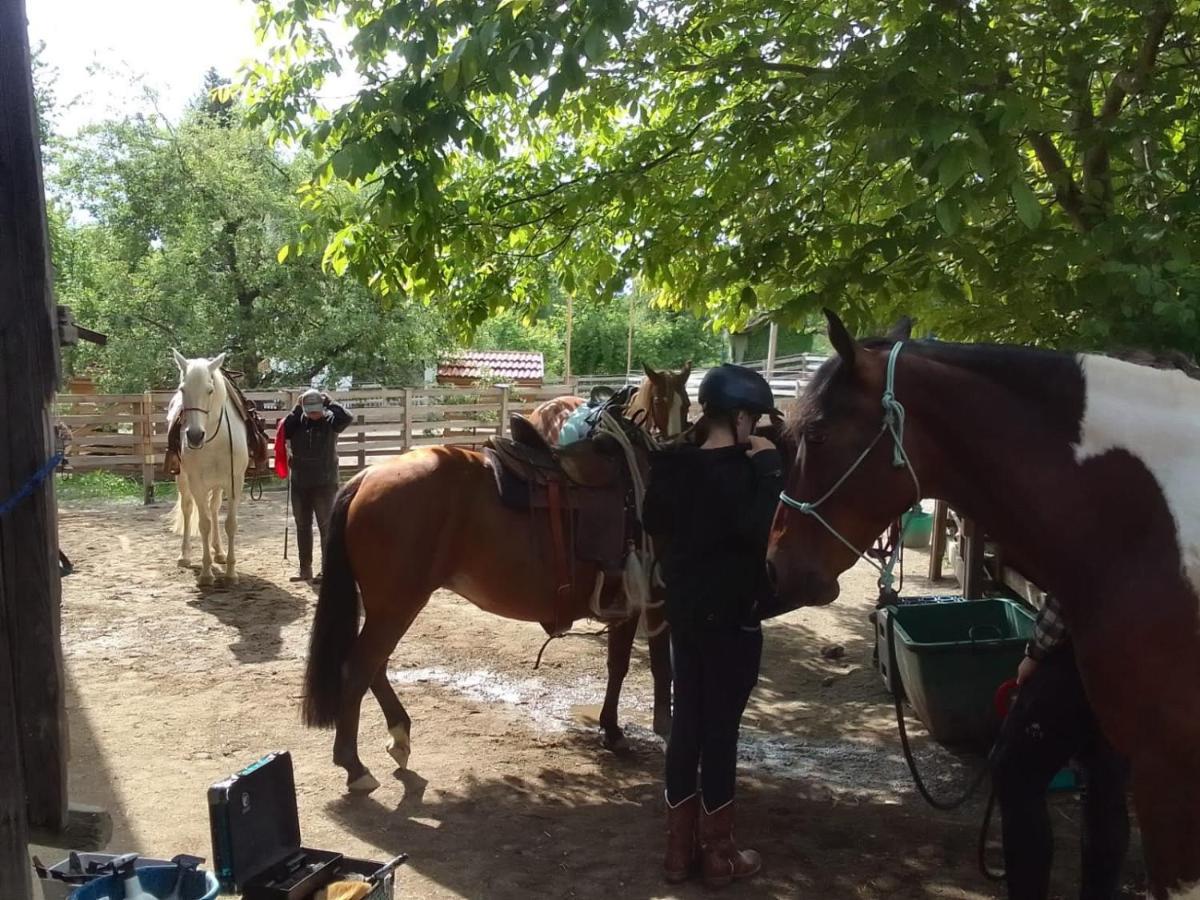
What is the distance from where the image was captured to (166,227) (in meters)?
18.2

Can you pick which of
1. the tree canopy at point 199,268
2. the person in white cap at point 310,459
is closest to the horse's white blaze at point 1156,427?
the person in white cap at point 310,459

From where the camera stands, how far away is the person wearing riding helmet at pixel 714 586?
10.6 feet

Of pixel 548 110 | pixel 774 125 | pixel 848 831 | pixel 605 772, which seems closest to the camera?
pixel 548 110

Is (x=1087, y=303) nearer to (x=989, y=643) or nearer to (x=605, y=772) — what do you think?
(x=989, y=643)

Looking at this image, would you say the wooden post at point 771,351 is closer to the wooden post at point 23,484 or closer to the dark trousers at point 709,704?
the dark trousers at point 709,704

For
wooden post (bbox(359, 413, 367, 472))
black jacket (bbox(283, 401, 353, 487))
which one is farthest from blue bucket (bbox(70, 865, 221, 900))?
wooden post (bbox(359, 413, 367, 472))

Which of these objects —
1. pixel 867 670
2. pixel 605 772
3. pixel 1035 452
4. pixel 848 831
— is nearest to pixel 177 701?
pixel 605 772

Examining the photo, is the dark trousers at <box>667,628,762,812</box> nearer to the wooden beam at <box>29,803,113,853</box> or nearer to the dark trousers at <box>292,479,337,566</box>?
the wooden beam at <box>29,803,113,853</box>

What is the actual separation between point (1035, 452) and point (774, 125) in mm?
2631

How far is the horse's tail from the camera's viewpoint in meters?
4.32

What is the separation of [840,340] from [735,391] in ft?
3.55

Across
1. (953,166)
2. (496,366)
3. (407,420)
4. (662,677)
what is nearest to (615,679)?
(662,677)

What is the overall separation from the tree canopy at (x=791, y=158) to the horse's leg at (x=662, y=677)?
6.28 ft

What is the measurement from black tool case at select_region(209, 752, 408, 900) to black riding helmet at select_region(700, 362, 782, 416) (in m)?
1.85
